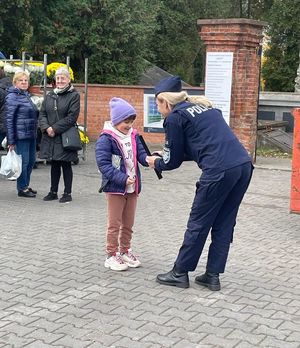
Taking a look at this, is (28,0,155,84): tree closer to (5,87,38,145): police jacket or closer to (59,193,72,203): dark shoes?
(5,87,38,145): police jacket

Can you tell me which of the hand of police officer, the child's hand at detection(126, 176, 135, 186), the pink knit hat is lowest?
the child's hand at detection(126, 176, 135, 186)

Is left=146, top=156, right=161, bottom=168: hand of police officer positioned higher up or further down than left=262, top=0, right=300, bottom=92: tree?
further down

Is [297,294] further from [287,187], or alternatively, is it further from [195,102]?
[287,187]

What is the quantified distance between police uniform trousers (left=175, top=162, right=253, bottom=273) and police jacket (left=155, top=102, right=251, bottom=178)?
0.09 metres

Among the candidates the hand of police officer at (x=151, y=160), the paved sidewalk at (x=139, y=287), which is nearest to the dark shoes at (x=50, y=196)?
the paved sidewalk at (x=139, y=287)

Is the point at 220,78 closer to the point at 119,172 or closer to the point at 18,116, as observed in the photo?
the point at 18,116

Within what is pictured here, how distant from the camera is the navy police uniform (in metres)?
4.89

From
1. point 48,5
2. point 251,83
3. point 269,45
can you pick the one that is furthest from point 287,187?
point 269,45

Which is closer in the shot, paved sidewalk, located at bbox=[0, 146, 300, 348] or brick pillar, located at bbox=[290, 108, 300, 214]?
paved sidewalk, located at bbox=[0, 146, 300, 348]

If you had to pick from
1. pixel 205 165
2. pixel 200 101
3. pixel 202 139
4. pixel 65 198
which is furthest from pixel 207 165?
pixel 65 198

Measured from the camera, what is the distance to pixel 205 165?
491 centimetres

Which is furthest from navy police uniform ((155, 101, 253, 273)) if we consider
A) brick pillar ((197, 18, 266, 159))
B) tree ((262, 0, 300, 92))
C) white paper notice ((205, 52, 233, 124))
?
tree ((262, 0, 300, 92))

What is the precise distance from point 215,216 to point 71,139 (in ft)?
12.6

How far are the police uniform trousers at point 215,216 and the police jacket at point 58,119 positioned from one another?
372 cm
